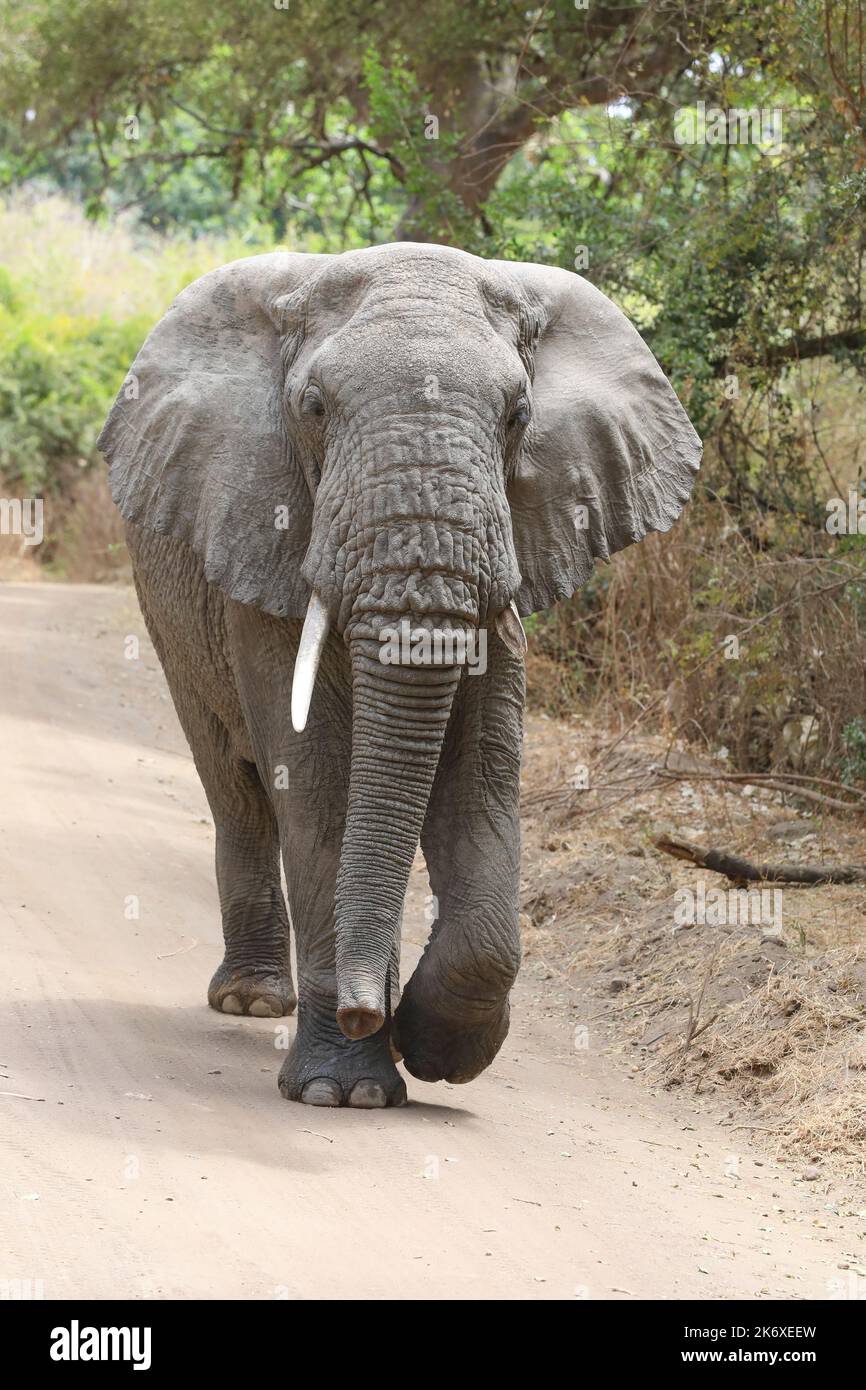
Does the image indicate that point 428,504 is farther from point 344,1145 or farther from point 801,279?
point 801,279

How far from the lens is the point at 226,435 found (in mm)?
6074

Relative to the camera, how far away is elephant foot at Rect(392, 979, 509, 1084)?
6023 millimetres

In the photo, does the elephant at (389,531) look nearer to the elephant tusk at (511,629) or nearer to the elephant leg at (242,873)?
the elephant tusk at (511,629)

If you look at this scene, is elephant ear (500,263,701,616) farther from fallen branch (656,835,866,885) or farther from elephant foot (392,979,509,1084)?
fallen branch (656,835,866,885)

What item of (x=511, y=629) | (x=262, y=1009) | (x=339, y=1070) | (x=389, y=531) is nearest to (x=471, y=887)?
(x=339, y=1070)

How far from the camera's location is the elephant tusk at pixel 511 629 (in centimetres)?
587

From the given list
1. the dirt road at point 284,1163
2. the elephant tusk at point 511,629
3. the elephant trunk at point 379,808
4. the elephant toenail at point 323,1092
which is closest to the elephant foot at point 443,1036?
the dirt road at point 284,1163

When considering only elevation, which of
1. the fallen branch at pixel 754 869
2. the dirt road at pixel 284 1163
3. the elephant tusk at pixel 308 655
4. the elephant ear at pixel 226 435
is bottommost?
the dirt road at pixel 284 1163

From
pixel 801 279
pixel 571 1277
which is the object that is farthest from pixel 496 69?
pixel 571 1277

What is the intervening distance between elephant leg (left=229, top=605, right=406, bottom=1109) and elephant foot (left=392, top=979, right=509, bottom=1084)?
0.09 metres

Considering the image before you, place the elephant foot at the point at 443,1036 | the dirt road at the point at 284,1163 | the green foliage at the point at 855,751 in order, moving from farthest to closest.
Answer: the green foliage at the point at 855,751, the elephant foot at the point at 443,1036, the dirt road at the point at 284,1163

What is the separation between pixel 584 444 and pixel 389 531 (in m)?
1.19

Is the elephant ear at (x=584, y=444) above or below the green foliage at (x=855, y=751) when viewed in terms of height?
above

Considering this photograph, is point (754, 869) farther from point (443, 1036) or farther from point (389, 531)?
point (389, 531)
